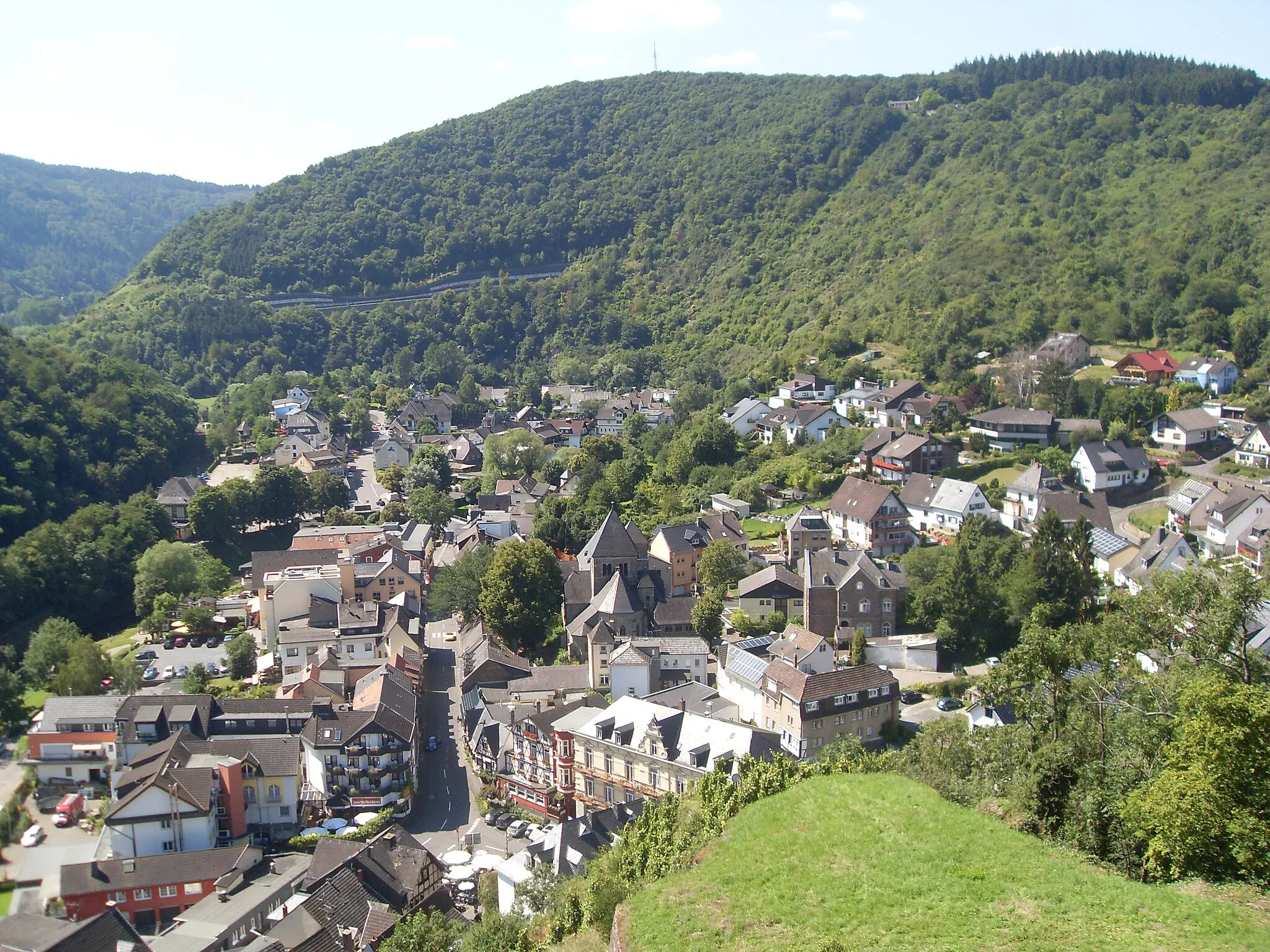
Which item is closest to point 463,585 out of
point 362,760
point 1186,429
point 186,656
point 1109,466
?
point 186,656

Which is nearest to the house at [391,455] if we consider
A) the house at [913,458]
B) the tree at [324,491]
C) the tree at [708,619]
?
the tree at [324,491]

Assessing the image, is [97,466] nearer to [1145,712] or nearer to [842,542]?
[842,542]

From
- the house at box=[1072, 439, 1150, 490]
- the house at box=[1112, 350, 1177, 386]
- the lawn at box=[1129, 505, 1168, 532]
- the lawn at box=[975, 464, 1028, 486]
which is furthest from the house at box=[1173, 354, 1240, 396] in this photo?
the lawn at box=[975, 464, 1028, 486]

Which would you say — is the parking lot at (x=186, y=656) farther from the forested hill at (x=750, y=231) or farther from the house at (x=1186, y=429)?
the house at (x=1186, y=429)

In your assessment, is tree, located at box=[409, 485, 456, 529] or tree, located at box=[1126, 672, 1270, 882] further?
tree, located at box=[409, 485, 456, 529]

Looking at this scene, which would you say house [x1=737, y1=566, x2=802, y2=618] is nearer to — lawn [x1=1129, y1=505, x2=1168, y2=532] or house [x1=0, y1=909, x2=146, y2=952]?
lawn [x1=1129, y1=505, x2=1168, y2=532]

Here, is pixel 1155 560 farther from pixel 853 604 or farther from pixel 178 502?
pixel 178 502

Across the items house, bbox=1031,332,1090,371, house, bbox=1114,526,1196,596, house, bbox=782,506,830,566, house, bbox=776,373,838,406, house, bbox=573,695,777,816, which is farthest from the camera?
house, bbox=776,373,838,406

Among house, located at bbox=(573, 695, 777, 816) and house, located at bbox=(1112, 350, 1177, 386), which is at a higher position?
house, located at bbox=(1112, 350, 1177, 386)
